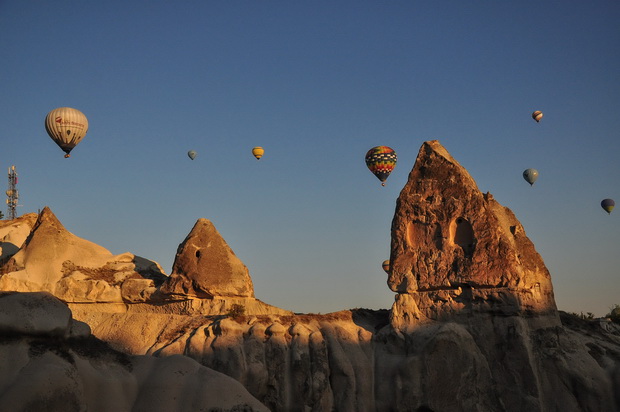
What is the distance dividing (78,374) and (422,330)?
17.1m

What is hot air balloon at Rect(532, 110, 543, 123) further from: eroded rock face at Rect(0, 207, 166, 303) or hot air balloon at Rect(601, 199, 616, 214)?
eroded rock face at Rect(0, 207, 166, 303)

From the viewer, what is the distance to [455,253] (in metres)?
35.1

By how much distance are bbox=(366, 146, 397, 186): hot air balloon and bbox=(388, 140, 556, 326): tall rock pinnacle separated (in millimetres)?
14395

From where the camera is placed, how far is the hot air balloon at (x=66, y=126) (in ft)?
152

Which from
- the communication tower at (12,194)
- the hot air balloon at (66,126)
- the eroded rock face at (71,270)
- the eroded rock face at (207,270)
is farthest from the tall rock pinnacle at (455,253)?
the communication tower at (12,194)

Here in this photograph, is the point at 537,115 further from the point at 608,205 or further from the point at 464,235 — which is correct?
the point at 464,235

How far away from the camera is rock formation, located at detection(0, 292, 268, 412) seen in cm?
1928

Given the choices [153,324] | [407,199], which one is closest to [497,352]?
[407,199]

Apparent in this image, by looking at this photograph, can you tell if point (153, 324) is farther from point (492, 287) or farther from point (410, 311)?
point (492, 287)

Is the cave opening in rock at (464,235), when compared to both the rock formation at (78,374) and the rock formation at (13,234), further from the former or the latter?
the rock formation at (13,234)

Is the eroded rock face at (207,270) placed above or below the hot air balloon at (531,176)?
below

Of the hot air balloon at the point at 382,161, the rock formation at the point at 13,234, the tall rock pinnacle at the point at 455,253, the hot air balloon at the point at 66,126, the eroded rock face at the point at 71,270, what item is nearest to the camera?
the tall rock pinnacle at the point at 455,253

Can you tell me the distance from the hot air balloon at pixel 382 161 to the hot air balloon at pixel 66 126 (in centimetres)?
1800

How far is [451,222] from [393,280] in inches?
142
